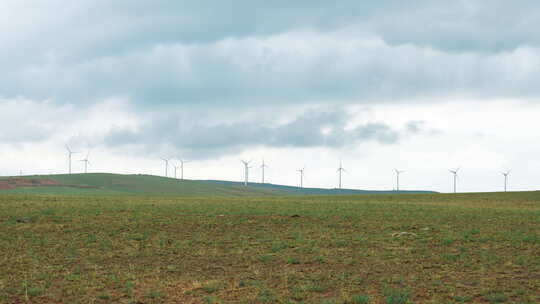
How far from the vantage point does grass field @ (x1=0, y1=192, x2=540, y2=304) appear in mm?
20828

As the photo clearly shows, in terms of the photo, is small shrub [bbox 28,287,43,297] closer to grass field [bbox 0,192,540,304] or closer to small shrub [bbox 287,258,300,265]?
grass field [bbox 0,192,540,304]

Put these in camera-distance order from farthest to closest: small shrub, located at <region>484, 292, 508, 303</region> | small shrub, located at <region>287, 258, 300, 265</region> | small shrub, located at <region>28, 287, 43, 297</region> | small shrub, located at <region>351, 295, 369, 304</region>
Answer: small shrub, located at <region>287, 258, 300, 265</region> < small shrub, located at <region>28, 287, 43, 297</region> < small shrub, located at <region>484, 292, 508, 303</region> < small shrub, located at <region>351, 295, 369, 304</region>

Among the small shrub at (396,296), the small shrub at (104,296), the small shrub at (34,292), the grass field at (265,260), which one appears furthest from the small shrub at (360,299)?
the small shrub at (34,292)

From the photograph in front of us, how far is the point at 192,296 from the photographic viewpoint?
20.7m

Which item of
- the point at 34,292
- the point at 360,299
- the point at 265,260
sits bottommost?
the point at 34,292

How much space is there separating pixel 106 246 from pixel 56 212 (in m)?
18.4

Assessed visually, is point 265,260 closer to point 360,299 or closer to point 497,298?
point 360,299

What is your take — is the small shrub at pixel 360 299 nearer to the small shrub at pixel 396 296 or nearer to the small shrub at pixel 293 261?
the small shrub at pixel 396 296

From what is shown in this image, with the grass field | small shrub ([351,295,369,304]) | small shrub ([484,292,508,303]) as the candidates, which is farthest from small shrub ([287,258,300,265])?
small shrub ([484,292,508,303])

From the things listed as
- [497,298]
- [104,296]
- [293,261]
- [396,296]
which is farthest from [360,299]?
[104,296]

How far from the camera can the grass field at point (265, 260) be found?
20828 mm

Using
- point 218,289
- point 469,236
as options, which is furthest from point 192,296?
point 469,236

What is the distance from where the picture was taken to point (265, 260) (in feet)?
89.0

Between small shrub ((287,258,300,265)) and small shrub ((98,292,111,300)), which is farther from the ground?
small shrub ((287,258,300,265))
